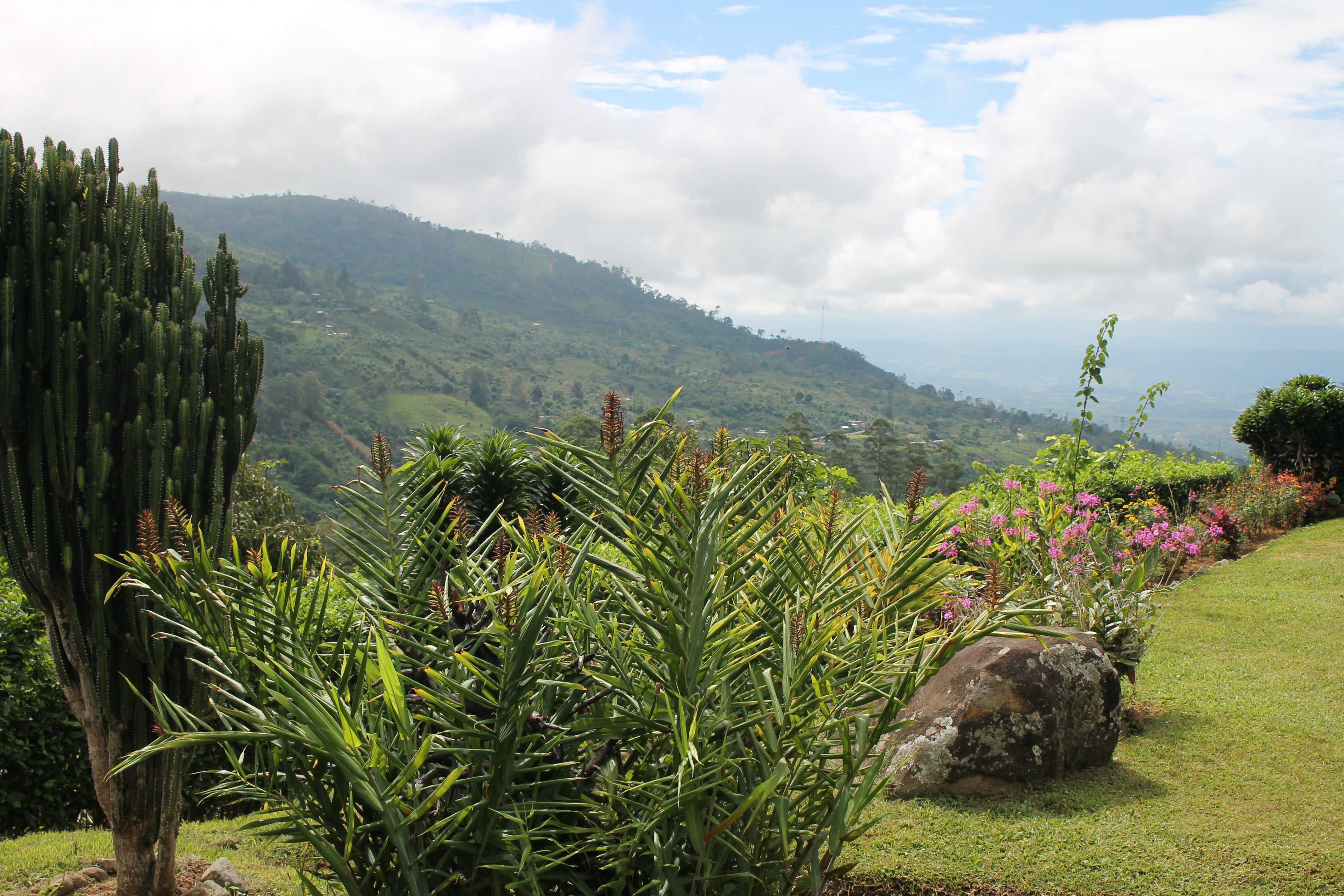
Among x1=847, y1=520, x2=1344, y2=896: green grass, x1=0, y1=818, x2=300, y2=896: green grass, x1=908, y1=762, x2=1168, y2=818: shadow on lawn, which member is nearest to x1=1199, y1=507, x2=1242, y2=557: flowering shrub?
x1=847, y1=520, x2=1344, y2=896: green grass

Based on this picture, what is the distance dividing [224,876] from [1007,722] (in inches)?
159

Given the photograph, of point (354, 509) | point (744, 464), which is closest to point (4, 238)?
point (354, 509)

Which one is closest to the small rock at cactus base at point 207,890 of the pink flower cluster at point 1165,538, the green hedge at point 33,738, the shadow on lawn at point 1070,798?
the green hedge at point 33,738

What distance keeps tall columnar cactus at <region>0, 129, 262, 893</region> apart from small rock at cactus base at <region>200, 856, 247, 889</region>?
0.20 m

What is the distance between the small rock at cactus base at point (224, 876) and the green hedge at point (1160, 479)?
12.0 meters

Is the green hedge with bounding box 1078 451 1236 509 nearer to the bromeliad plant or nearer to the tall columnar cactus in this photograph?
the bromeliad plant

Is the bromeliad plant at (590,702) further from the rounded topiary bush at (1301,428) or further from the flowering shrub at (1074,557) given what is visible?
the rounded topiary bush at (1301,428)

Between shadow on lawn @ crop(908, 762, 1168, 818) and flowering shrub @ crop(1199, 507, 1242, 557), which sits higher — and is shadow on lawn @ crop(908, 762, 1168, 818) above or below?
below

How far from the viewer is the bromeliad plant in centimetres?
157

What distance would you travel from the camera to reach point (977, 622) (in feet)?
6.13

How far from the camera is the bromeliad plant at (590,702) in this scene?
A: 1570mm

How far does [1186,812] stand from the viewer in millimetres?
4223

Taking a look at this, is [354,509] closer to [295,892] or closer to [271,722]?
[271,722]

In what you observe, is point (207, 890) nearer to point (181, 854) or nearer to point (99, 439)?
point (181, 854)
